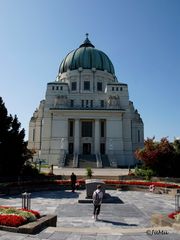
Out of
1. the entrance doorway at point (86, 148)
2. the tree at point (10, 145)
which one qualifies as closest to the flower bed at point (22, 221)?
the tree at point (10, 145)

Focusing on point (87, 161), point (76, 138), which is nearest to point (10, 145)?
point (87, 161)

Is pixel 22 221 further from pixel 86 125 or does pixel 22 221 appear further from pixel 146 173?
pixel 86 125

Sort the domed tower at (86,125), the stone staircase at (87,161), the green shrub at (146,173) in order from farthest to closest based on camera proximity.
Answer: the domed tower at (86,125), the stone staircase at (87,161), the green shrub at (146,173)

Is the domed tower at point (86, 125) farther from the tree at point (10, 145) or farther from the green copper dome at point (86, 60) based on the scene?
the tree at point (10, 145)

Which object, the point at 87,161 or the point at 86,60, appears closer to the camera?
the point at 87,161

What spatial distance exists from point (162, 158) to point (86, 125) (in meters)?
33.9

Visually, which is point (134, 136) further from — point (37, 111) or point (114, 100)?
point (37, 111)

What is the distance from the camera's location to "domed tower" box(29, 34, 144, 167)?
61.3 m

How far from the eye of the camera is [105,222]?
12.7 m

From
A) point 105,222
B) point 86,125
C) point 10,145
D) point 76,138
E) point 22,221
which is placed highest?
point 86,125

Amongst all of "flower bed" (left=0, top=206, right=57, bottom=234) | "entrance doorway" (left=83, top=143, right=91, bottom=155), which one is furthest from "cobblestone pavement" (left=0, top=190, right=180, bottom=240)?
"entrance doorway" (left=83, top=143, right=91, bottom=155)

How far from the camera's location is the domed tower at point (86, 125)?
61281 millimetres

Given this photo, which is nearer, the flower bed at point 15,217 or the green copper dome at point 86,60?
the flower bed at point 15,217

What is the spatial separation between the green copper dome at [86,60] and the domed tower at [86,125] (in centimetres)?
191
